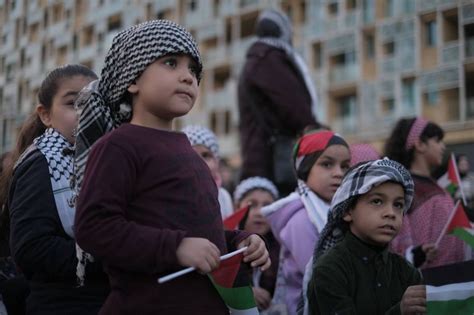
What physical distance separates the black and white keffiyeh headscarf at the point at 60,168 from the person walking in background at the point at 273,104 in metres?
3.24

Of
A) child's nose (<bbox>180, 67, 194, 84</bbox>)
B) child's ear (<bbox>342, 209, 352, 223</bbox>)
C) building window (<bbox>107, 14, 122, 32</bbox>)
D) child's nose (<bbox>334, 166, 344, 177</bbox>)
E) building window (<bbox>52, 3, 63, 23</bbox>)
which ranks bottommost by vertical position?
child's ear (<bbox>342, 209, 352, 223</bbox>)

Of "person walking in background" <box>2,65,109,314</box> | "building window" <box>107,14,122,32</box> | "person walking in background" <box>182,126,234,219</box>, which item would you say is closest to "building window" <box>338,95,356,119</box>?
"building window" <box>107,14,122,32</box>

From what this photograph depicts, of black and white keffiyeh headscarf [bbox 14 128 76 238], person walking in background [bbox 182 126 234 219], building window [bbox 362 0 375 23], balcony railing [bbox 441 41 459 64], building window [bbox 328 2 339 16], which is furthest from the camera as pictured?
building window [bbox 328 2 339 16]

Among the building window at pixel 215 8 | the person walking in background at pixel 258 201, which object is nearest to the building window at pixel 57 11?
the person walking in background at pixel 258 201

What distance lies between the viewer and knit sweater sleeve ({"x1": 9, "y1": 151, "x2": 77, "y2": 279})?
3109 mm

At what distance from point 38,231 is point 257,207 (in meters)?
3.60

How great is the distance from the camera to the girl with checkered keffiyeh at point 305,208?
467cm

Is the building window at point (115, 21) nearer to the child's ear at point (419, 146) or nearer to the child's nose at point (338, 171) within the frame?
the child's ear at point (419, 146)

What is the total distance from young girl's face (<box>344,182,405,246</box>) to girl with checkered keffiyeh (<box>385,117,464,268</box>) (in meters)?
1.17

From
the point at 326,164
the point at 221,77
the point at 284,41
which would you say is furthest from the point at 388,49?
the point at 326,164

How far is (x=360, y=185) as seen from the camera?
12.2 feet

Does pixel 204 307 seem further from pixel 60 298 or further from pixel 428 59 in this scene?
pixel 428 59

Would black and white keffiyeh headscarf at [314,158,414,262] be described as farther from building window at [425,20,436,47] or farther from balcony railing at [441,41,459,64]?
building window at [425,20,436,47]

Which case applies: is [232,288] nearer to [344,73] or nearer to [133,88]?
[133,88]
